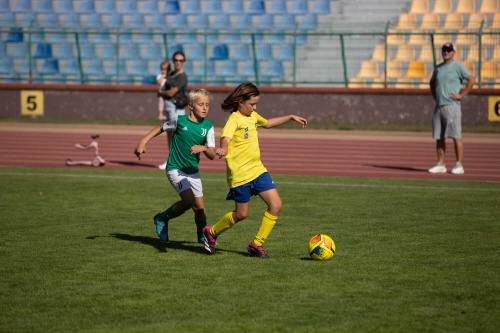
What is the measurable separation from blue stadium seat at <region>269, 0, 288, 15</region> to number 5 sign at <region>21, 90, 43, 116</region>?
840 centimetres

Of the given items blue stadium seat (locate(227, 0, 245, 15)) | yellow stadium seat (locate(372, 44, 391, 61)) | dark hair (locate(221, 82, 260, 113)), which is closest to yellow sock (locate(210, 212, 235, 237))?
dark hair (locate(221, 82, 260, 113))

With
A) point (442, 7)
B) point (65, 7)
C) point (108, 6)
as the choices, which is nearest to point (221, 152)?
point (442, 7)

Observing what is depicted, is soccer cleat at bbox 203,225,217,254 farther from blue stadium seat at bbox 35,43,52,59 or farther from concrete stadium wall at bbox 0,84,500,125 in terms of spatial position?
blue stadium seat at bbox 35,43,52,59

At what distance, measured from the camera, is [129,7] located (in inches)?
1336

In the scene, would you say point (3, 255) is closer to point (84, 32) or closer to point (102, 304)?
point (102, 304)

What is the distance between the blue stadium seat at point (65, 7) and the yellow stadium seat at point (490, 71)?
15457 mm

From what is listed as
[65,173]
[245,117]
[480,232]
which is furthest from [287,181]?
[245,117]

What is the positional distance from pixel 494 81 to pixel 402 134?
13.0ft

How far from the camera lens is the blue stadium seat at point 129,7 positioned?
1323 inches

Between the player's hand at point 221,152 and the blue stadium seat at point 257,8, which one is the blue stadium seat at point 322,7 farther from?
the player's hand at point 221,152

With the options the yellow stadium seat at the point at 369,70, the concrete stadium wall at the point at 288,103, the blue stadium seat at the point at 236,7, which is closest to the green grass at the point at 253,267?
the concrete stadium wall at the point at 288,103

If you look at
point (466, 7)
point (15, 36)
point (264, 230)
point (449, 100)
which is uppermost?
point (466, 7)

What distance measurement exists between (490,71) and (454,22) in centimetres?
232

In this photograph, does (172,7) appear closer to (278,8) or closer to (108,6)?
(108,6)
